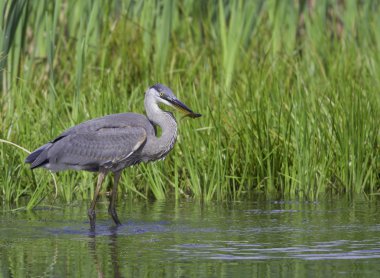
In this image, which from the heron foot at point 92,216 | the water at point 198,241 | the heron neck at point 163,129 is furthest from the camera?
the heron neck at point 163,129

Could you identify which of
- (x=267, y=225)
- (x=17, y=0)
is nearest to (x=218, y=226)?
(x=267, y=225)

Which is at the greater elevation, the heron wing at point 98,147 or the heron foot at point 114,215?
the heron wing at point 98,147

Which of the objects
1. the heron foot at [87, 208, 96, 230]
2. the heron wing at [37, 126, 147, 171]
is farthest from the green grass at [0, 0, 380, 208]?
the heron foot at [87, 208, 96, 230]

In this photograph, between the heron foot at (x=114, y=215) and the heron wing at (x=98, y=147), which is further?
the heron wing at (x=98, y=147)

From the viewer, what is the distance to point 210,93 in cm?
894

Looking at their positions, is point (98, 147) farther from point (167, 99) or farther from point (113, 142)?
point (167, 99)

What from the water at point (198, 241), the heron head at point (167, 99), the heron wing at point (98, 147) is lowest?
the water at point (198, 241)

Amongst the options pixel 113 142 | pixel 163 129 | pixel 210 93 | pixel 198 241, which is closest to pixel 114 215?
pixel 113 142

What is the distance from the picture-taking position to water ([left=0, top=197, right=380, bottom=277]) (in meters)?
5.13

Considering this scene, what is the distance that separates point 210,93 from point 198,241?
3045 mm

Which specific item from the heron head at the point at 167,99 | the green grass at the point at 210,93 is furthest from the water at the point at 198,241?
the heron head at the point at 167,99

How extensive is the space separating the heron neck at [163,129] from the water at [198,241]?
45cm

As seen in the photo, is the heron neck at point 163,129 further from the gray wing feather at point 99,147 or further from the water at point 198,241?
the water at point 198,241

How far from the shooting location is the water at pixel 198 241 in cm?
513
